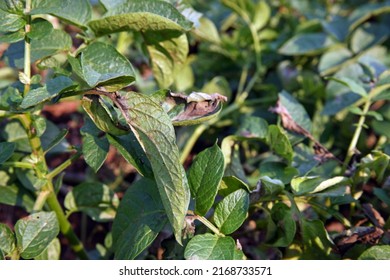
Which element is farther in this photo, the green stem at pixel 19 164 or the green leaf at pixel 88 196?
the green leaf at pixel 88 196

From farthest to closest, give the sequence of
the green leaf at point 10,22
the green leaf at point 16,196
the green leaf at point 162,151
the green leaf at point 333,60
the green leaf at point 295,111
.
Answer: the green leaf at point 333,60, the green leaf at point 295,111, the green leaf at point 16,196, the green leaf at point 10,22, the green leaf at point 162,151

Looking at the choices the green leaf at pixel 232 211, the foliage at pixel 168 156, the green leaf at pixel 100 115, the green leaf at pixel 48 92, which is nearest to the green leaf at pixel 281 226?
the foliage at pixel 168 156

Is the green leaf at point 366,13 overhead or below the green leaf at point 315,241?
overhead

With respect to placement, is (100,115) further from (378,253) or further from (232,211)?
(378,253)

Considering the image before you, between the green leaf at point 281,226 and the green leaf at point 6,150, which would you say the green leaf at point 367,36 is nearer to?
the green leaf at point 281,226

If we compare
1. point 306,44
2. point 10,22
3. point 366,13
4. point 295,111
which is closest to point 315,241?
point 295,111

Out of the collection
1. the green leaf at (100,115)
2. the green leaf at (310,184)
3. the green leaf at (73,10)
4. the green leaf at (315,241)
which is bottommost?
the green leaf at (315,241)
